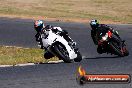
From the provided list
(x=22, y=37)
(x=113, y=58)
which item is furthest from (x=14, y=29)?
(x=113, y=58)

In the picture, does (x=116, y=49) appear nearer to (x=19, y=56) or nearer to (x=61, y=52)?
(x=61, y=52)

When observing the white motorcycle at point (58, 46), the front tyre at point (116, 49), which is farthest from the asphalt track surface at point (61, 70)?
the white motorcycle at point (58, 46)

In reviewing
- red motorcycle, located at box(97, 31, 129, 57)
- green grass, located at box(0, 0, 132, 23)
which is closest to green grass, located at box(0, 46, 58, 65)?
red motorcycle, located at box(97, 31, 129, 57)

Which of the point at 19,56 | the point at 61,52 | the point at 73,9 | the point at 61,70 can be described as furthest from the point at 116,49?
the point at 73,9

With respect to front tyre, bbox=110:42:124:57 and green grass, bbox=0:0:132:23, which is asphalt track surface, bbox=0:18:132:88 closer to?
front tyre, bbox=110:42:124:57

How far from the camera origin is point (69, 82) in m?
15.1

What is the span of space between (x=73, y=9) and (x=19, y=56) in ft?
77.6

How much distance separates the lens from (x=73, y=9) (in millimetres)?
44500

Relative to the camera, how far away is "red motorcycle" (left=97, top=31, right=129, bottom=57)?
20.8 m

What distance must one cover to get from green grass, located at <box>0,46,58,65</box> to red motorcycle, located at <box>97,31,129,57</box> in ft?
7.03

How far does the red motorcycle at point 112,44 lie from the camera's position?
68.2ft

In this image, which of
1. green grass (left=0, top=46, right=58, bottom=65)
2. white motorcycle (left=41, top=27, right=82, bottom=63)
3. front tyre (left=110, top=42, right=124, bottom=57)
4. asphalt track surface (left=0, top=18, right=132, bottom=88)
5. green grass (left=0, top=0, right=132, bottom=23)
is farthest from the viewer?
green grass (left=0, top=0, right=132, bottom=23)

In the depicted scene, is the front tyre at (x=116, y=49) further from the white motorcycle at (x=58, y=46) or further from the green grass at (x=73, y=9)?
the green grass at (x=73, y=9)

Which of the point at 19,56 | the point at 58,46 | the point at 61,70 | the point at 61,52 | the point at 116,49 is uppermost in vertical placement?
the point at 58,46
